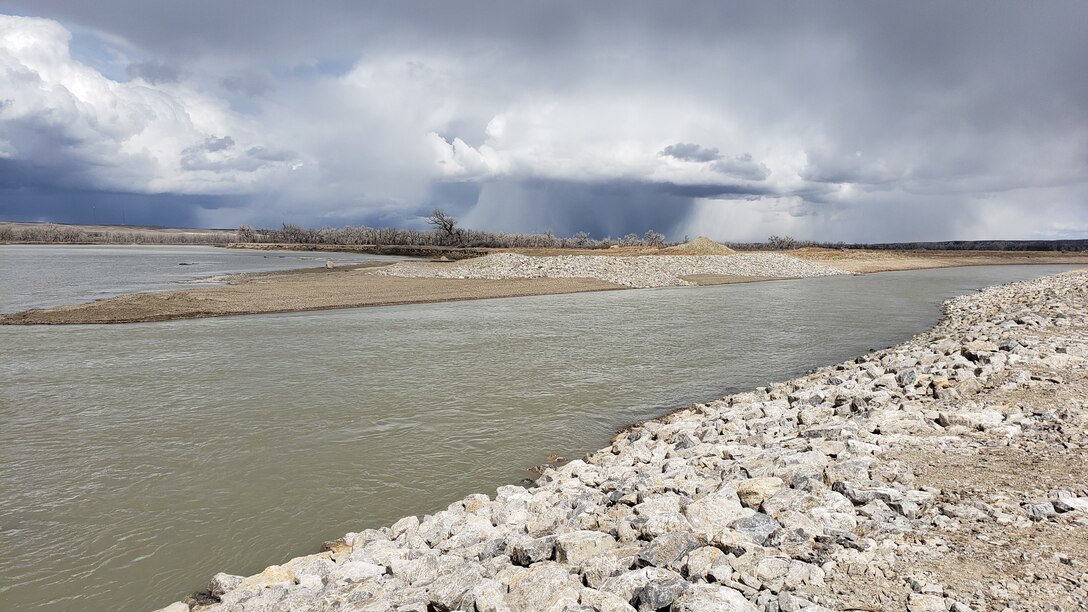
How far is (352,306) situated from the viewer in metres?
29.8

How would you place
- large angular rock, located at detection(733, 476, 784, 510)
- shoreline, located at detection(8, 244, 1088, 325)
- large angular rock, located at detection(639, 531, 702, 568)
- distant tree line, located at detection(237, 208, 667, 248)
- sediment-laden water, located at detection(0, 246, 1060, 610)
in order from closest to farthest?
1. large angular rock, located at detection(639, 531, 702, 568)
2. large angular rock, located at detection(733, 476, 784, 510)
3. sediment-laden water, located at detection(0, 246, 1060, 610)
4. shoreline, located at detection(8, 244, 1088, 325)
5. distant tree line, located at detection(237, 208, 667, 248)

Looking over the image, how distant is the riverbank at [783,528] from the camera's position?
3688mm

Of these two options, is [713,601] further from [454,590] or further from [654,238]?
[654,238]

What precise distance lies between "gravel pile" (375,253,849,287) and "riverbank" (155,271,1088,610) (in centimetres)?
3767

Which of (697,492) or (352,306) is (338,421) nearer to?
(697,492)

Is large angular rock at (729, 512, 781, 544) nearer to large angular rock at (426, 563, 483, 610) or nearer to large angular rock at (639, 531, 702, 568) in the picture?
large angular rock at (639, 531, 702, 568)

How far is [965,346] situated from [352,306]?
2669cm

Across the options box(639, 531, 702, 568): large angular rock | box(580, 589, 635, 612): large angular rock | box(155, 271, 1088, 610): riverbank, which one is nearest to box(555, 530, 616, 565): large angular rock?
box(155, 271, 1088, 610): riverbank

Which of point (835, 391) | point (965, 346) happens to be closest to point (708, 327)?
point (965, 346)

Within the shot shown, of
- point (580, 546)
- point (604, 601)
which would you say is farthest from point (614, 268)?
point (604, 601)

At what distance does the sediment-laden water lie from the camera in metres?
6.59

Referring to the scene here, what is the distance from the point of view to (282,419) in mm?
10945

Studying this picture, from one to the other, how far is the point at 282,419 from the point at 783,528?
967 centimetres

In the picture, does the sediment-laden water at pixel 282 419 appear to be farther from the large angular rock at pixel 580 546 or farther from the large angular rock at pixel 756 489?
the large angular rock at pixel 756 489
